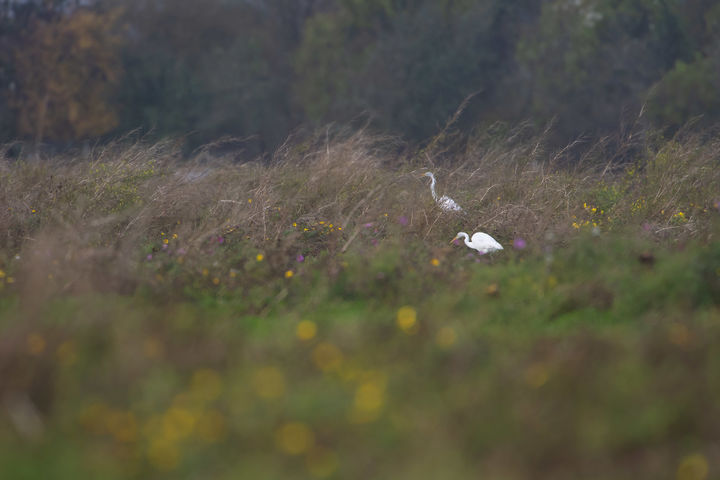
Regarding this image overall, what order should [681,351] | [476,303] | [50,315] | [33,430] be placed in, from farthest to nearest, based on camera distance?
[476,303] < [50,315] < [681,351] < [33,430]

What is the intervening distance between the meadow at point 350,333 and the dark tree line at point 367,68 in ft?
42.5

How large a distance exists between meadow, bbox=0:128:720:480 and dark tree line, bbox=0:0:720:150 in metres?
12.9

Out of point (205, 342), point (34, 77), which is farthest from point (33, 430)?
point (34, 77)

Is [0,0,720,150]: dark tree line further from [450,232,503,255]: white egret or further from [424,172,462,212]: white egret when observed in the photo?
[450,232,503,255]: white egret

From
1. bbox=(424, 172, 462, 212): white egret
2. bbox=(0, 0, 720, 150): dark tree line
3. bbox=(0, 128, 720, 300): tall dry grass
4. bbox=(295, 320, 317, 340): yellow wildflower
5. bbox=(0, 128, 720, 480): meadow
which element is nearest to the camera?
bbox=(0, 128, 720, 480): meadow

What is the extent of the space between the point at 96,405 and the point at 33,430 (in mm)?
223

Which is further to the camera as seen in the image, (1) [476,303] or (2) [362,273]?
(2) [362,273]

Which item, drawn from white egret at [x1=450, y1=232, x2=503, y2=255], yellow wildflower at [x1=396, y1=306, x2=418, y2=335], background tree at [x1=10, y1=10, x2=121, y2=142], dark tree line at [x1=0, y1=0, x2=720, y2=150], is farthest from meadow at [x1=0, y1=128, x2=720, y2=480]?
background tree at [x1=10, y1=10, x2=121, y2=142]

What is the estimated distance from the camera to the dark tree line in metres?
19.7

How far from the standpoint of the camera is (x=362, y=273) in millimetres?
5184

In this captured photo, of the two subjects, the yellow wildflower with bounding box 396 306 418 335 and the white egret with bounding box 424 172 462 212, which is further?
the white egret with bounding box 424 172 462 212

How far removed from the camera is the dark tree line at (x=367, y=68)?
774 inches

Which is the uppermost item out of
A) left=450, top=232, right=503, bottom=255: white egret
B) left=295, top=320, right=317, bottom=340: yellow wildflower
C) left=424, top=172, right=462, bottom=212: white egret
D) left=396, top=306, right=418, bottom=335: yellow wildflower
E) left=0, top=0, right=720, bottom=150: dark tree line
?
left=295, top=320, right=317, bottom=340: yellow wildflower

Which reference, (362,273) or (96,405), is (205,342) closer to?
(96,405)
